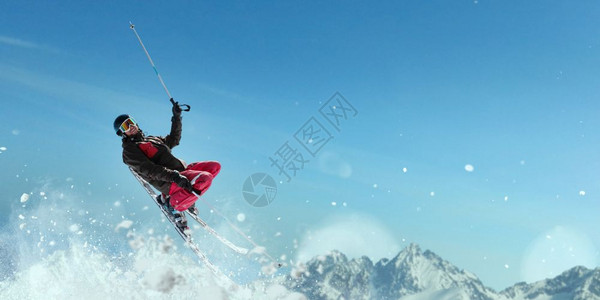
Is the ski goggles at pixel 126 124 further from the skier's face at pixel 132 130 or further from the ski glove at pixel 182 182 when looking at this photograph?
the ski glove at pixel 182 182

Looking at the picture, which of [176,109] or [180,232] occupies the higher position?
[176,109]

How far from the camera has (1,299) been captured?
51.6m

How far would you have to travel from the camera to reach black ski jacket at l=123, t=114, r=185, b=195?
1117 centimetres

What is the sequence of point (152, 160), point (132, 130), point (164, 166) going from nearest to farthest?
1. point (132, 130)
2. point (152, 160)
3. point (164, 166)

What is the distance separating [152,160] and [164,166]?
0.38 m

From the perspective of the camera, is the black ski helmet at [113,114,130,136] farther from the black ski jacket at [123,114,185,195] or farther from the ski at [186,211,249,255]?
the ski at [186,211,249,255]

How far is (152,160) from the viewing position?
11.8 meters

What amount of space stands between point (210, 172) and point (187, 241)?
3.90 m

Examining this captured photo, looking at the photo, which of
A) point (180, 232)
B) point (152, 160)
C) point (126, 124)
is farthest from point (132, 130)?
point (180, 232)

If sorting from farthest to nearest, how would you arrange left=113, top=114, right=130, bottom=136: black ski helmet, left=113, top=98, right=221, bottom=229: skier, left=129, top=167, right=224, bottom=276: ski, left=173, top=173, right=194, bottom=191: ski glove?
1. left=129, top=167, right=224, bottom=276: ski
2. left=113, top=114, right=130, bottom=136: black ski helmet
3. left=113, top=98, right=221, bottom=229: skier
4. left=173, top=173, right=194, bottom=191: ski glove

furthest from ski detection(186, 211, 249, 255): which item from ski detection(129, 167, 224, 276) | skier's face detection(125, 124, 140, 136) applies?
skier's face detection(125, 124, 140, 136)

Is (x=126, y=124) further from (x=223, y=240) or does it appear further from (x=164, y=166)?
(x=223, y=240)

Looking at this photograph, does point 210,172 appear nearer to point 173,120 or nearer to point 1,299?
point 173,120

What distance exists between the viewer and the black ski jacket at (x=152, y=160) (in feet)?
36.7
